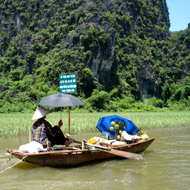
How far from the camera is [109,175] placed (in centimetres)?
609

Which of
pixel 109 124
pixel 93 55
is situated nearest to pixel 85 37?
pixel 93 55

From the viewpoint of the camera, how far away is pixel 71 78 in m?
8.58

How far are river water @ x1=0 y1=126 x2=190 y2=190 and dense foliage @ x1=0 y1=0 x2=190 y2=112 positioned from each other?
2527 cm

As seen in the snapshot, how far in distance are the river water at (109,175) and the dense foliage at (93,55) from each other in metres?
25.3

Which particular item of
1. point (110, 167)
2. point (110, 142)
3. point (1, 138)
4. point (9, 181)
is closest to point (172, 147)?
point (110, 142)

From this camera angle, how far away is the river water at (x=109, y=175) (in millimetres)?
5340

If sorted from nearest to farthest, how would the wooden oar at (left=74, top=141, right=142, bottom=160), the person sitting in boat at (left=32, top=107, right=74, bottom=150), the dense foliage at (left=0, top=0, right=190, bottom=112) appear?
the person sitting in boat at (left=32, top=107, right=74, bottom=150) → the wooden oar at (left=74, top=141, right=142, bottom=160) → the dense foliage at (left=0, top=0, right=190, bottom=112)

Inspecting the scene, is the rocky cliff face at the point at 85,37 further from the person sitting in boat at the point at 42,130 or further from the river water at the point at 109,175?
the person sitting in boat at the point at 42,130

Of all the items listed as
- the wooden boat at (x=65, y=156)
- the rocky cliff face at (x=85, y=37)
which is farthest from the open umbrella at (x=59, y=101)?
the rocky cliff face at (x=85, y=37)

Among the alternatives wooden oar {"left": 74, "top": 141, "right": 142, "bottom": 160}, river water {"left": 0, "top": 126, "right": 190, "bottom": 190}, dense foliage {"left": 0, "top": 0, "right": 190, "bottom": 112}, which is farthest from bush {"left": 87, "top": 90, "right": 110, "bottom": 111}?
wooden oar {"left": 74, "top": 141, "right": 142, "bottom": 160}

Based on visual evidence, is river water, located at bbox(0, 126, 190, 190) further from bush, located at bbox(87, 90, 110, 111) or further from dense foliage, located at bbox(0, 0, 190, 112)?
bush, located at bbox(87, 90, 110, 111)

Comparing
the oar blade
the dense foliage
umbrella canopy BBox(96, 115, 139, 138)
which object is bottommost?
the oar blade

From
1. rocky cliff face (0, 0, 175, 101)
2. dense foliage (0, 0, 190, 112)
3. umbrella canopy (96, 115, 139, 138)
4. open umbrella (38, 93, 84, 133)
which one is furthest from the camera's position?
rocky cliff face (0, 0, 175, 101)

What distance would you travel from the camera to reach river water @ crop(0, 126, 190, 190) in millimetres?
5340
